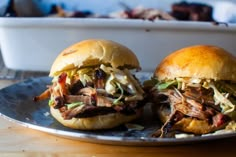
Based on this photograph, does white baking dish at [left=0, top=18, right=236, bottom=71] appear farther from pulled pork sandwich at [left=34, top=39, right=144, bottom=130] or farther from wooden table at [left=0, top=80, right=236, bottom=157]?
wooden table at [left=0, top=80, right=236, bottom=157]

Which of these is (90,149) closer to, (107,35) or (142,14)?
(107,35)

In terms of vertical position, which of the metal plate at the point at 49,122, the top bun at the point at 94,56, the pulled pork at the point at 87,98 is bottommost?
the metal plate at the point at 49,122

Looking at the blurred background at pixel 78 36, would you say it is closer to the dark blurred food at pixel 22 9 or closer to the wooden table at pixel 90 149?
the dark blurred food at pixel 22 9

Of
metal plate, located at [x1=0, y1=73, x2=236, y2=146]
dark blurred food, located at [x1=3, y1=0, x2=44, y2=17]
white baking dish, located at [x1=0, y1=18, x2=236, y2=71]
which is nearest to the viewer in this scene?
metal plate, located at [x1=0, y1=73, x2=236, y2=146]

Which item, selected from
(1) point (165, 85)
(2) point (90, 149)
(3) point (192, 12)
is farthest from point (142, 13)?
(2) point (90, 149)

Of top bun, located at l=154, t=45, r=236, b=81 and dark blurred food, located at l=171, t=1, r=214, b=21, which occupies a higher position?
top bun, located at l=154, t=45, r=236, b=81

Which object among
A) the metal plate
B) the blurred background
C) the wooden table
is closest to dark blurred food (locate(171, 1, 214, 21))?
the blurred background

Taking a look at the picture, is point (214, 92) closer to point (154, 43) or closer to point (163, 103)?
point (163, 103)

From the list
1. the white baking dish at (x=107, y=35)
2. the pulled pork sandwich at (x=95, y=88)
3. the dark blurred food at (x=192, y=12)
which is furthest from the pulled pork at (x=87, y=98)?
the dark blurred food at (x=192, y=12)
